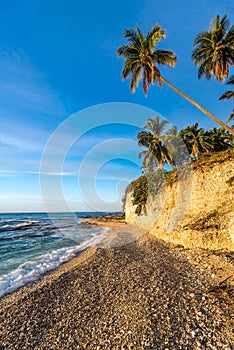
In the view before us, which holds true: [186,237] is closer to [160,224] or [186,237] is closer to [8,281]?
[160,224]

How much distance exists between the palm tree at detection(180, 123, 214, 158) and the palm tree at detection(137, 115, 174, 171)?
130 inches

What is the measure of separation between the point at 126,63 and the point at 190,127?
13.4m

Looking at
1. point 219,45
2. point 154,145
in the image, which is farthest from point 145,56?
point 154,145

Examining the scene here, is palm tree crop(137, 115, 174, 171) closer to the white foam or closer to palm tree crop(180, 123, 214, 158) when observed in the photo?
palm tree crop(180, 123, 214, 158)

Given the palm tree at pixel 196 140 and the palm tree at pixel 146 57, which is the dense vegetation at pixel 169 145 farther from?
the palm tree at pixel 146 57

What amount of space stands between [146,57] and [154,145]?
43.9ft

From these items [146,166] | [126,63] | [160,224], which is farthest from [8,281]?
[146,166]

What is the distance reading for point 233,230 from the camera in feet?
34.0

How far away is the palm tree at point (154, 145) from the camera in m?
27.9

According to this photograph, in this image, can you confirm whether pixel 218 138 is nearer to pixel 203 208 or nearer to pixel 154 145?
pixel 154 145

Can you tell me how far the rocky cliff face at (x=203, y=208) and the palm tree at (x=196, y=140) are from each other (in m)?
10.7

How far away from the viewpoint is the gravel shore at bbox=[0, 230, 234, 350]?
483cm

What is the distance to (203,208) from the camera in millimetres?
13172

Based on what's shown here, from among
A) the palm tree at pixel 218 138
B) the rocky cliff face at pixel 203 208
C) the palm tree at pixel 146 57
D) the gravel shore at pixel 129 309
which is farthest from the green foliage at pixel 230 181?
the palm tree at pixel 218 138
